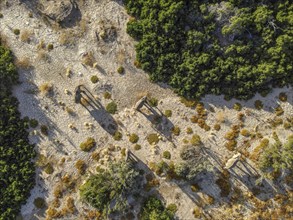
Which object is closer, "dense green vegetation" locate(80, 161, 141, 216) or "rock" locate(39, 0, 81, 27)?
"dense green vegetation" locate(80, 161, 141, 216)

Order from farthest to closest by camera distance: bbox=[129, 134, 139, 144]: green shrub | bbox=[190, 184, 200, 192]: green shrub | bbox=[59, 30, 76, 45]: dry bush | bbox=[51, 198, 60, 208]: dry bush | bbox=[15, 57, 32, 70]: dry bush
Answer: bbox=[59, 30, 76, 45]: dry bush < bbox=[15, 57, 32, 70]: dry bush < bbox=[129, 134, 139, 144]: green shrub < bbox=[51, 198, 60, 208]: dry bush < bbox=[190, 184, 200, 192]: green shrub

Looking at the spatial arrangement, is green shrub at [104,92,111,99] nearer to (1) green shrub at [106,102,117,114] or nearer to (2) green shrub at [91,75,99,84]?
(1) green shrub at [106,102,117,114]

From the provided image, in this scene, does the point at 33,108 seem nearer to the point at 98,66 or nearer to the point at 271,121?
the point at 98,66

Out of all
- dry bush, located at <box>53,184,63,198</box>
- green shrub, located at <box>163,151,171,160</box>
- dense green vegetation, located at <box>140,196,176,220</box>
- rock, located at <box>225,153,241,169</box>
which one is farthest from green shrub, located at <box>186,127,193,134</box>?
dry bush, located at <box>53,184,63,198</box>

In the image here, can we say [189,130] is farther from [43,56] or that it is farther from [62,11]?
[62,11]

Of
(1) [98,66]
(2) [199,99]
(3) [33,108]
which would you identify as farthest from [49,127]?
(2) [199,99]

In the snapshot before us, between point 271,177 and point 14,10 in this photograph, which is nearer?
point 271,177

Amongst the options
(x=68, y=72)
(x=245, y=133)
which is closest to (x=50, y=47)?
(x=68, y=72)
